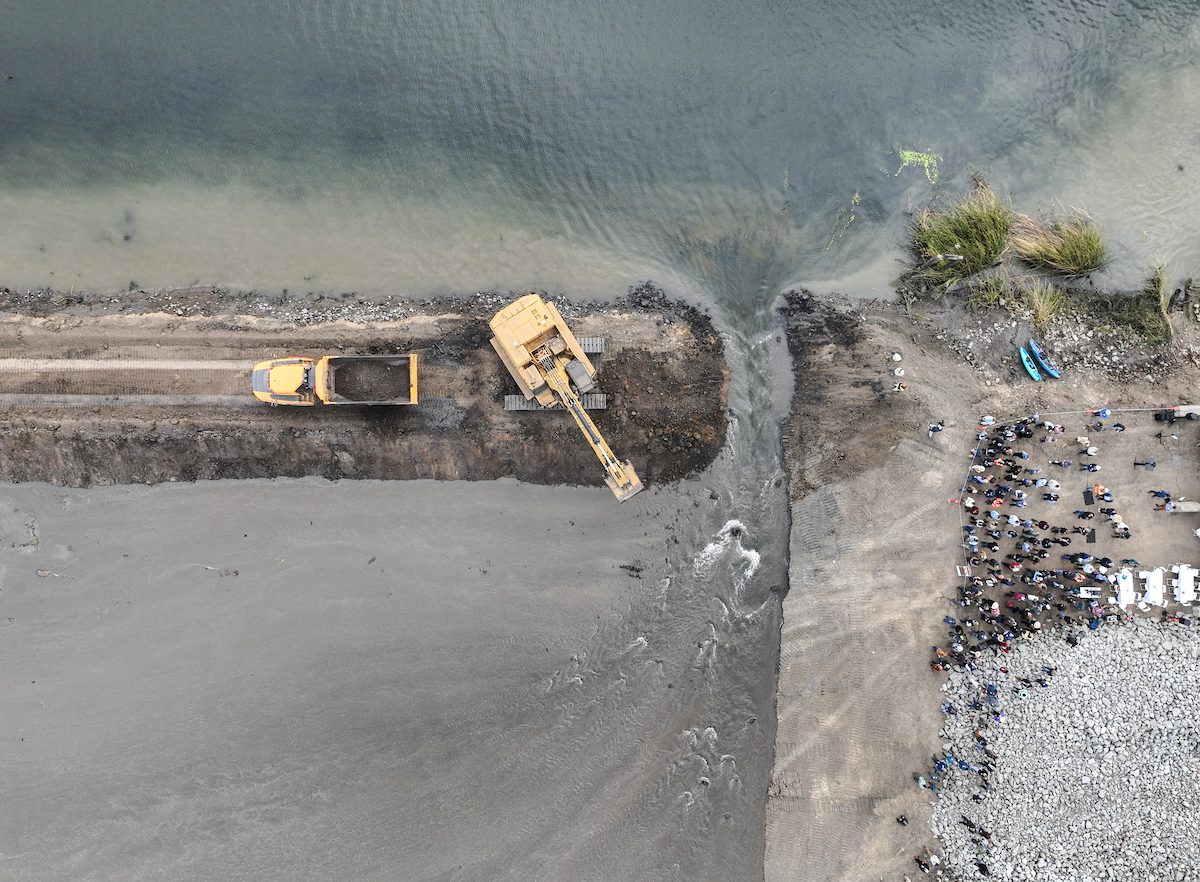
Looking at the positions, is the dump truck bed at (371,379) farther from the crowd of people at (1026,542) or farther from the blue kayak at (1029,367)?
the blue kayak at (1029,367)

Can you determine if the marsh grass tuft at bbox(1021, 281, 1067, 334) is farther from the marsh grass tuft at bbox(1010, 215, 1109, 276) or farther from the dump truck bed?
the dump truck bed

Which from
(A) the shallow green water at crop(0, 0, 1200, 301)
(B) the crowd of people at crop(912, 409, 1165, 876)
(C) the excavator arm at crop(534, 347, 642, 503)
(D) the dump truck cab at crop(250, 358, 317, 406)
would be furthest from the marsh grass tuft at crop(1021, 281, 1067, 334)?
(D) the dump truck cab at crop(250, 358, 317, 406)

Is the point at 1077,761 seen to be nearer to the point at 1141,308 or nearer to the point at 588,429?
the point at 1141,308

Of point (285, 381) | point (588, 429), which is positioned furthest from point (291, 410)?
point (588, 429)

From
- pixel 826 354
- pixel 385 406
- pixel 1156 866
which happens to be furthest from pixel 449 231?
pixel 1156 866

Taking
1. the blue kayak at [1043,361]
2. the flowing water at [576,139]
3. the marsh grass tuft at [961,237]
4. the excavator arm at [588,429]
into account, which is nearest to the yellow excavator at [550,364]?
the excavator arm at [588,429]

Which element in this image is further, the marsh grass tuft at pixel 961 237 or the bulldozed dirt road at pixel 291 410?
the marsh grass tuft at pixel 961 237
